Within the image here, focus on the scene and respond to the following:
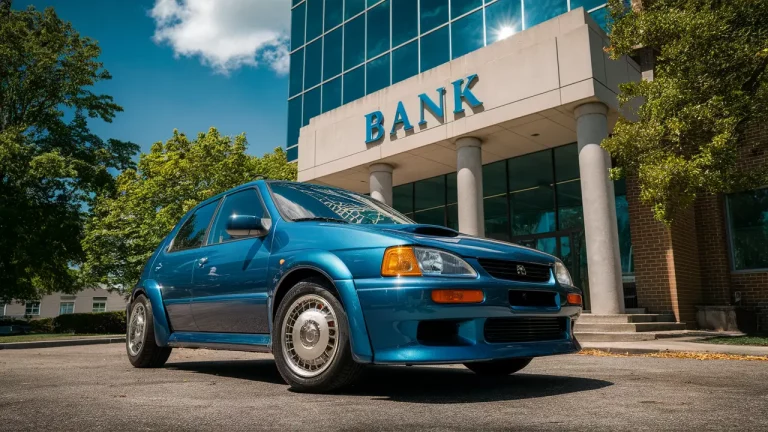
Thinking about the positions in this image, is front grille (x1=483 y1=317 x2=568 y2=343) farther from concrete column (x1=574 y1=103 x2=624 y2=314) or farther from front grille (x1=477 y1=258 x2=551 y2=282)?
concrete column (x1=574 y1=103 x2=624 y2=314)

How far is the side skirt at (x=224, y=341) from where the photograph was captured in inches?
174

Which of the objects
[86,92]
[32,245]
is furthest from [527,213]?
[86,92]

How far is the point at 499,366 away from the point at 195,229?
321 centimetres

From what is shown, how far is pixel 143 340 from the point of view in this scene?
5934mm

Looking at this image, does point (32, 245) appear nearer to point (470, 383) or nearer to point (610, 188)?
point (610, 188)

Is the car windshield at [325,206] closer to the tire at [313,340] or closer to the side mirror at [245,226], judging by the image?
the side mirror at [245,226]

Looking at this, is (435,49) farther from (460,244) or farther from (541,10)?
(460,244)

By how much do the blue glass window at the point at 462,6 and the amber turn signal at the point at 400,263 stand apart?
19.9 metres

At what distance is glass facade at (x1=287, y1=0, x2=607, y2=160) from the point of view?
20.8 metres

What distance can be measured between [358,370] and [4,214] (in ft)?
78.3

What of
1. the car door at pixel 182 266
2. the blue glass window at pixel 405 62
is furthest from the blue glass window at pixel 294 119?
the car door at pixel 182 266

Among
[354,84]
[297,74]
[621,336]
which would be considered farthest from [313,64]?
[621,336]

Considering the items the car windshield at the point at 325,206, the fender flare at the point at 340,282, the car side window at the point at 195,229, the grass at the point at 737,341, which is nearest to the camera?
the fender flare at the point at 340,282

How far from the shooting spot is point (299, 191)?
509 centimetres
